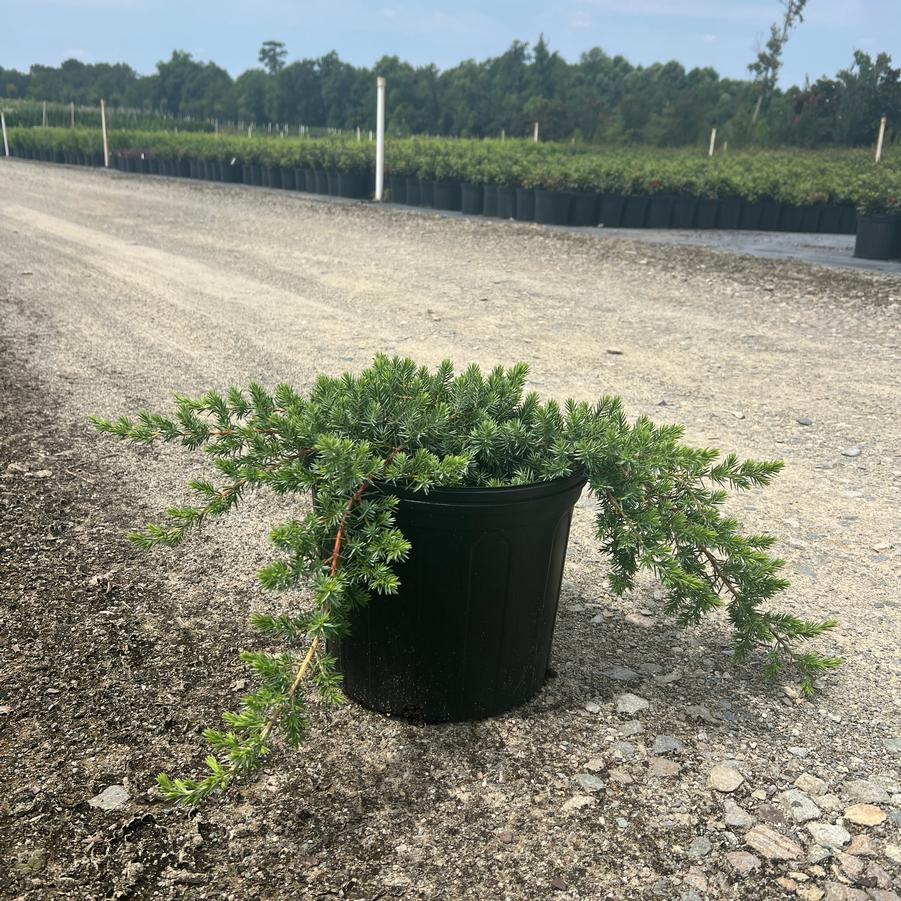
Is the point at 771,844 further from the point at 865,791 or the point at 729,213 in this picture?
the point at 729,213

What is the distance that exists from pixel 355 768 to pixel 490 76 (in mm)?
81407

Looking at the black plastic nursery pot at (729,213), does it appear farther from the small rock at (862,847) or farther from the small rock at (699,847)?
the small rock at (699,847)

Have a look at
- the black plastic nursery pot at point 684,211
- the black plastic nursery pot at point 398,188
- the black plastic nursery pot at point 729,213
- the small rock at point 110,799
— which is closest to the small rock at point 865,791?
the small rock at point 110,799

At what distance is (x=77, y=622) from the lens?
2924 millimetres

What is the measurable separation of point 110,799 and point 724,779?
155 centimetres

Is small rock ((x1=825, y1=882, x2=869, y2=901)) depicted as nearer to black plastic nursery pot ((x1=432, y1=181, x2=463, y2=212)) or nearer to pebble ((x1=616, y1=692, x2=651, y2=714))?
pebble ((x1=616, y1=692, x2=651, y2=714))

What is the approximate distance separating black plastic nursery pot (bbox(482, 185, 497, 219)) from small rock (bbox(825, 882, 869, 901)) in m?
14.8

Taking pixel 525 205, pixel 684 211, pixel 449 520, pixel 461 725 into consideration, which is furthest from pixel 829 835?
pixel 684 211

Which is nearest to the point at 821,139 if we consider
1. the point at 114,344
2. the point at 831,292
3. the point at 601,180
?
the point at 601,180

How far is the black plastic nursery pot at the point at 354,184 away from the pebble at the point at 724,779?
18.7 metres

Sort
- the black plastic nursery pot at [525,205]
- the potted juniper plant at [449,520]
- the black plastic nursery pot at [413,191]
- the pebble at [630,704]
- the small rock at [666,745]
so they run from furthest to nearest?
the black plastic nursery pot at [413,191] < the black plastic nursery pot at [525,205] < the pebble at [630,704] < the small rock at [666,745] < the potted juniper plant at [449,520]

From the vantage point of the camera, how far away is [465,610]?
2350 millimetres

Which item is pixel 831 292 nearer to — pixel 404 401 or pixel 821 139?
pixel 404 401

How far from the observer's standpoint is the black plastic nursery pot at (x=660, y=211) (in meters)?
15.5
